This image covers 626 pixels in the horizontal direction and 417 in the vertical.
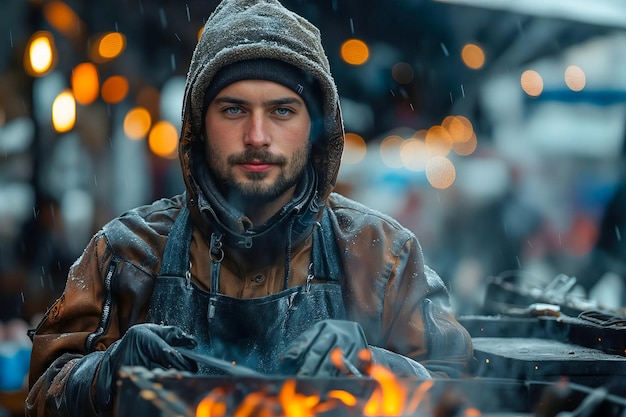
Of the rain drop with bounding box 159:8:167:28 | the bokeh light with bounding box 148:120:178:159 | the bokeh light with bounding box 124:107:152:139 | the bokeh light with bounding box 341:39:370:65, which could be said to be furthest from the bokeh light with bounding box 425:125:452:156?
the rain drop with bounding box 159:8:167:28

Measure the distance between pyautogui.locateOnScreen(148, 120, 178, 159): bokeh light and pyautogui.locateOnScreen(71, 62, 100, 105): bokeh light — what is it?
43.1 inches

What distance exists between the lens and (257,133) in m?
3.12

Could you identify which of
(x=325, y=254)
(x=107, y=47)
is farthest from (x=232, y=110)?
(x=107, y=47)

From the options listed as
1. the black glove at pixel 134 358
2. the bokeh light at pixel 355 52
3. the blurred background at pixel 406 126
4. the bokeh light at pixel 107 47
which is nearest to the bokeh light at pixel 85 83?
the blurred background at pixel 406 126

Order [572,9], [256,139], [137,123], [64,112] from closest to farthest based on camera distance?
[256,139]
[64,112]
[572,9]
[137,123]

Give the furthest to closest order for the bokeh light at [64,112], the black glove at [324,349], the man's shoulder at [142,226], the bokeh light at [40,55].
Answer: the bokeh light at [64,112]
the bokeh light at [40,55]
the man's shoulder at [142,226]
the black glove at [324,349]

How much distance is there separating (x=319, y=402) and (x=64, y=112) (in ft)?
21.1

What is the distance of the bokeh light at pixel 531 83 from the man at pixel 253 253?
7.47m

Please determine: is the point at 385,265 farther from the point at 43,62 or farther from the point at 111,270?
the point at 43,62

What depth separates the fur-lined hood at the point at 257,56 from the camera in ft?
10.5

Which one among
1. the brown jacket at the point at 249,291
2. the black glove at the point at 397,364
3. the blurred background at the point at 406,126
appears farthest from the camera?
the blurred background at the point at 406,126

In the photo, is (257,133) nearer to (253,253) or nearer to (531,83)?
(253,253)

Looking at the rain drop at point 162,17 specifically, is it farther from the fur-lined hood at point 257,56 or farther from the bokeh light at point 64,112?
the fur-lined hood at point 257,56

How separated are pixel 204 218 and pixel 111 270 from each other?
453 millimetres
